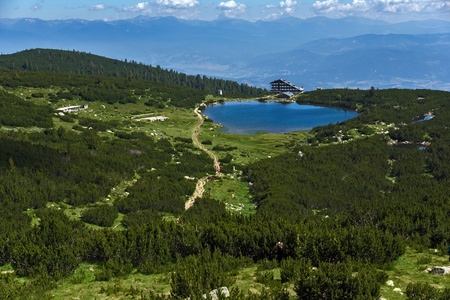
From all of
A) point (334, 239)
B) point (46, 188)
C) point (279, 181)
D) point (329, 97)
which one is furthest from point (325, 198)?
point (329, 97)

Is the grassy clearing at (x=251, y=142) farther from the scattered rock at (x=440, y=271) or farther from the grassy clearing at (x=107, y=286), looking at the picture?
the scattered rock at (x=440, y=271)

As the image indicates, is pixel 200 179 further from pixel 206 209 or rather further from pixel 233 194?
pixel 206 209

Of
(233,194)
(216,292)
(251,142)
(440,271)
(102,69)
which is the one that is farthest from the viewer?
(102,69)

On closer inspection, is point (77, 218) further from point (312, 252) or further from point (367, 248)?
point (367, 248)

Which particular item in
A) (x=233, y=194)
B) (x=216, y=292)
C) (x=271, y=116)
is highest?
(x=271, y=116)

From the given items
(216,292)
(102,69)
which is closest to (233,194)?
(216,292)

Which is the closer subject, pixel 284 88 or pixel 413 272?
pixel 413 272

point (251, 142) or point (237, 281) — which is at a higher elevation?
point (251, 142)
